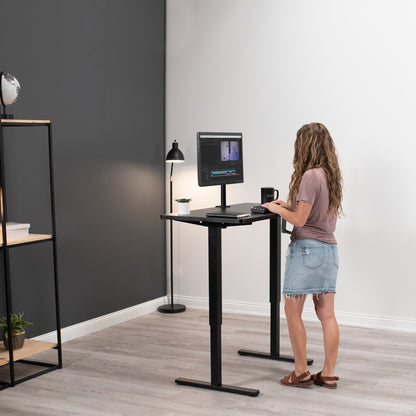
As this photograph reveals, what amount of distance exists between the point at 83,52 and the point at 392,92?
230 centimetres

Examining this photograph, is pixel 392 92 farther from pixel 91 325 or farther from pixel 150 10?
pixel 91 325

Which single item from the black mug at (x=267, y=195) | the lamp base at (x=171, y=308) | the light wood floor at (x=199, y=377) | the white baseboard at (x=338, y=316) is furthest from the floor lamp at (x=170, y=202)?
the black mug at (x=267, y=195)

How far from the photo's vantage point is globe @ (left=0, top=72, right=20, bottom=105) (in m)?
3.51

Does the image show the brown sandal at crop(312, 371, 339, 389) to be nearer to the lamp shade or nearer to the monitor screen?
the monitor screen

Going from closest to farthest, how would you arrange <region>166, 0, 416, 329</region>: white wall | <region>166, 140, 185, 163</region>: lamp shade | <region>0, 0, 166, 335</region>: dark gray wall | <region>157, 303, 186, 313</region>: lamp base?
1. <region>0, 0, 166, 335</region>: dark gray wall
2. <region>166, 0, 416, 329</region>: white wall
3. <region>166, 140, 185, 163</region>: lamp shade
4. <region>157, 303, 186, 313</region>: lamp base

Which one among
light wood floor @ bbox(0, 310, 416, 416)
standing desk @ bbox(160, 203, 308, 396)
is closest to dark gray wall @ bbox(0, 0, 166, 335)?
light wood floor @ bbox(0, 310, 416, 416)

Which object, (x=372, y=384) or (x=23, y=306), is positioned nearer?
(x=372, y=384)

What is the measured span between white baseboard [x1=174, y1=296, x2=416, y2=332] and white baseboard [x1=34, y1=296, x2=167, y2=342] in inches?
12.3

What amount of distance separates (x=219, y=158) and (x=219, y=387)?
52.2 inches

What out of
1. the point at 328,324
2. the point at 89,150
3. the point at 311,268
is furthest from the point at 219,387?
the point at 89,150

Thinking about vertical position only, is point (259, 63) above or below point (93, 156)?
above

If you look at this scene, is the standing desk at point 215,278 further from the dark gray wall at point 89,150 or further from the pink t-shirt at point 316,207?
the dark gray wall at point 89,150

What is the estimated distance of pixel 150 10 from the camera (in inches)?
210

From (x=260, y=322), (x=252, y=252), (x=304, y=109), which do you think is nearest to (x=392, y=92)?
(x=304, y=109)
